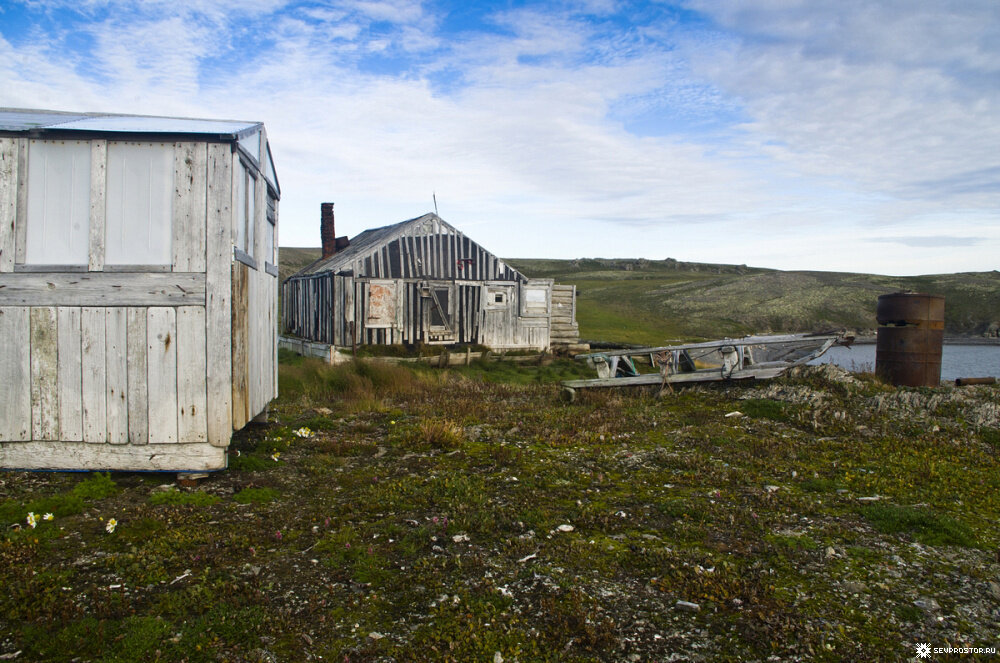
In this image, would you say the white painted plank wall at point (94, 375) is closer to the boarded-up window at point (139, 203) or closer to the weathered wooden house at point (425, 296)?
the boarded-up window at point (139, 203)

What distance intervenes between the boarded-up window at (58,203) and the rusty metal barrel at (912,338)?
13829 mm

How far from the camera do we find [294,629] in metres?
3.74

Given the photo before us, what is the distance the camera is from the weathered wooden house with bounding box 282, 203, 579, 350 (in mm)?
18578

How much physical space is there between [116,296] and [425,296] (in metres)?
13.0

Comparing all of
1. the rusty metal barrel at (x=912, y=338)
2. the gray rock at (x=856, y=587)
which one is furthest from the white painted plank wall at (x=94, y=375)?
the rusty metal barrel at (x=912, y=338)

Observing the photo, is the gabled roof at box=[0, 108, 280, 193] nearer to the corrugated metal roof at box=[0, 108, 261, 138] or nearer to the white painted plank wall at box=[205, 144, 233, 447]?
the corrugated metal roof at box=[0, 108, 261, 138]

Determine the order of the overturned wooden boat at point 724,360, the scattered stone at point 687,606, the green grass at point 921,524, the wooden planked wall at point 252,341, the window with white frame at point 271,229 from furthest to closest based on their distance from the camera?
1. the overturned wooden boat at point 724,360
2. the window with white frame at point 271,229
3. the wooden planked wall at point 252,341
4. the green grass at point 921,524
5. the scattered stone at point 687,606

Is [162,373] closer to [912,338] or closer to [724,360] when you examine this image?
[724,360]

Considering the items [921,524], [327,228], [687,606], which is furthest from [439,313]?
[687,606]

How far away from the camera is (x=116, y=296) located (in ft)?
21.6

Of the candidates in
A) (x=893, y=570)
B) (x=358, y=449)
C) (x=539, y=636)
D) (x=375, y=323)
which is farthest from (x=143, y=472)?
(x=375, y=323)

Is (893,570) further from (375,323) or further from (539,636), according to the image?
(375,323)

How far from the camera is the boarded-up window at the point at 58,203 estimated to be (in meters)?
6.55

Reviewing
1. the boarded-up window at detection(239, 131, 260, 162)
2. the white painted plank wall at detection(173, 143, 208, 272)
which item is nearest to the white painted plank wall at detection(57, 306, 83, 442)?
the white painted plank wall at detection(173, 143, 208, 272)
